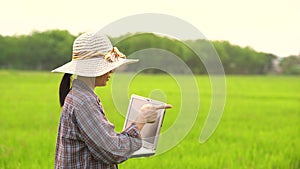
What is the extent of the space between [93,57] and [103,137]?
0.30m

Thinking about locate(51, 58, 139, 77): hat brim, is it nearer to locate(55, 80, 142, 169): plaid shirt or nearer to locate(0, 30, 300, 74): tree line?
locate(55, 80, 142, 169): plaid shirt

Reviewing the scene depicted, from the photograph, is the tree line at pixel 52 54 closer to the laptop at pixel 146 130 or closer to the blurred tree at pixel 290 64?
the blurred tree at pixel 290 64

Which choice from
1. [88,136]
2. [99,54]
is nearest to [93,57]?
[99,54]

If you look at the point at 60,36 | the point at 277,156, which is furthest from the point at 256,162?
the point at 60,36

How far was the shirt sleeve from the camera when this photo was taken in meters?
1.80

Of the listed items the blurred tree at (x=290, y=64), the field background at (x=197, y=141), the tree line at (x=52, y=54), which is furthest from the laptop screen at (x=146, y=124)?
the blurred tree at (x=290, y=64)

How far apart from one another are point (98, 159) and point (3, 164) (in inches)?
87.0

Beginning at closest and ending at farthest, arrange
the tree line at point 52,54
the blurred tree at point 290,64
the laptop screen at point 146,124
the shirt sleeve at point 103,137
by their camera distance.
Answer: the shirt sleeve at point 103,137 < the laptop screen at point 146,124 < the tree line at point 52,54 < the blurred tree at point 290,64

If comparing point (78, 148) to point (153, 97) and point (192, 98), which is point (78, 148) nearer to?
point (153, 97)

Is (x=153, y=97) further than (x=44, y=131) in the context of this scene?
No

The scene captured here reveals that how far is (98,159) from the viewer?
1857 millimetres

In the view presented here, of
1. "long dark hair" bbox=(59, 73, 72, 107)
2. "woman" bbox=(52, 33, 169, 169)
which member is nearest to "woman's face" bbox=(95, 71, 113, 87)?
"woman" bbox=(52, 33, 169, 169)

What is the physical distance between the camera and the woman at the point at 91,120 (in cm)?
181

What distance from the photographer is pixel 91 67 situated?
185 centimetres
